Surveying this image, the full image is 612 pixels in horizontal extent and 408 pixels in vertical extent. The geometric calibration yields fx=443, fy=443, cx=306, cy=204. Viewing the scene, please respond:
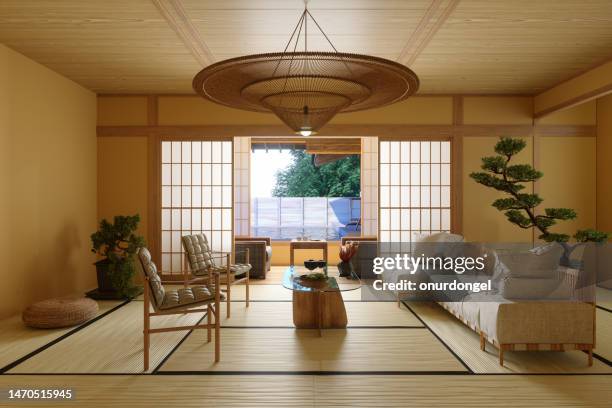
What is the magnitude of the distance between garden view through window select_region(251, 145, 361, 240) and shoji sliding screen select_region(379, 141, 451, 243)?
2919 millimetres

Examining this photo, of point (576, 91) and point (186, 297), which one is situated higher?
point (576, 91)

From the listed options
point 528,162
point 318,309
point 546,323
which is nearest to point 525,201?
point 528,162

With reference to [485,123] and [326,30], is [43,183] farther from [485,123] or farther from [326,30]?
[485,123]

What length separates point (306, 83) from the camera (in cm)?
244

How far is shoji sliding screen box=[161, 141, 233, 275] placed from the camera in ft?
19.9

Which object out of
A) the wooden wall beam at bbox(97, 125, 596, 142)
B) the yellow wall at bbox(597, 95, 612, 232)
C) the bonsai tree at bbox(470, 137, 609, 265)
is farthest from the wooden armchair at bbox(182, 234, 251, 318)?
the yellow wall at bbox(597, 95, 612, 232)

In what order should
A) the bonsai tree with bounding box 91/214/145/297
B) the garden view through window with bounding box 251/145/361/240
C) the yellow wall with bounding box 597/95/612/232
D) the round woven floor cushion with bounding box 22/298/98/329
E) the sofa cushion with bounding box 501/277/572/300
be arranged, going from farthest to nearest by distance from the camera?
the garden view through window with bounding box 251/145/361/240, the yellow wall with bounding box 597/95/612/232, the bonsai tree with bounding box 91/214/145/297, the round woven floor cushion with bounding box 22/298/98/329, the sofa cushion with bounding box 501/277/572/300

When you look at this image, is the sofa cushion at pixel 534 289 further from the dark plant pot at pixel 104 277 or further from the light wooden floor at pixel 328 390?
the dark plant pot at pixel 104 277

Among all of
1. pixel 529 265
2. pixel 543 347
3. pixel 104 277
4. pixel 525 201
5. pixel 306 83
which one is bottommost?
pixel 543 347

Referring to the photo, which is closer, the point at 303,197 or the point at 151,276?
the point at 151,276

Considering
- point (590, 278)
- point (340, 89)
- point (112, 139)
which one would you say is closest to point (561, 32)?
point (590, 278)

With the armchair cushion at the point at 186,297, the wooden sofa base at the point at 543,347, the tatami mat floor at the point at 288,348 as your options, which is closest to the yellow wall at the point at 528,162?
the tatami mat floor at the point at 288,348

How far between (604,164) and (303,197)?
22.0 ft

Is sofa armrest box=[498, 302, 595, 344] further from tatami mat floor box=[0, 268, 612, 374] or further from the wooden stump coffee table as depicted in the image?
the wooden stump coffee table
